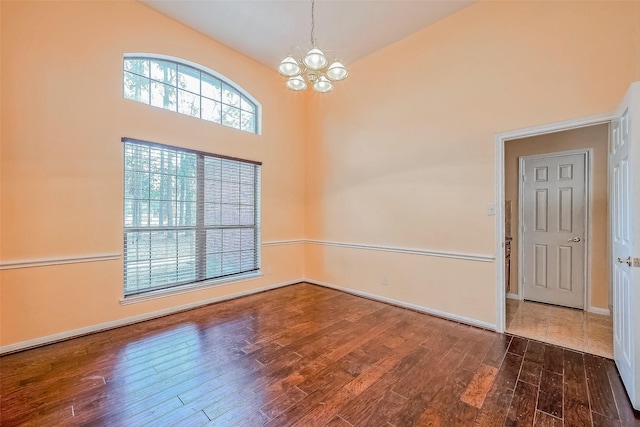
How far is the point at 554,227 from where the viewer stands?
3.86 meters

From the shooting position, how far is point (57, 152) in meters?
2.75

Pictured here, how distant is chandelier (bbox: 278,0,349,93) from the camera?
2.28 metres

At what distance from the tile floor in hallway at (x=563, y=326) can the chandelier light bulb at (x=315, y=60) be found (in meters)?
3.32

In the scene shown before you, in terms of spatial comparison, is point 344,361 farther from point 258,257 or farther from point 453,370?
point 258,257

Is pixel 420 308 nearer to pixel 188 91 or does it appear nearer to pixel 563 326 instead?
pixel 563 326

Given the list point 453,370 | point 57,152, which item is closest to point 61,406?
point 57,152

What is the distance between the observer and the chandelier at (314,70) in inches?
89.7

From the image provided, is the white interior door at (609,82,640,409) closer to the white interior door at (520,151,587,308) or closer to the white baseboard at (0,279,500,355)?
the white baseboard at (0,279,500,355)

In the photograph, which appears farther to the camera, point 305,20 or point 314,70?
point 305,20

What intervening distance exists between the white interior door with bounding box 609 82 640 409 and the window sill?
4.06 m

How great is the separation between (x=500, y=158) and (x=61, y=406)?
14.1ft

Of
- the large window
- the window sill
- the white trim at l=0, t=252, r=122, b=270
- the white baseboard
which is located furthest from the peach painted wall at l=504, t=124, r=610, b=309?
the white trim at l=0, t=252, r=122, b=270

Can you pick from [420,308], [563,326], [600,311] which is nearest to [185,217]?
[420,308]

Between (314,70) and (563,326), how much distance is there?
3827mm
